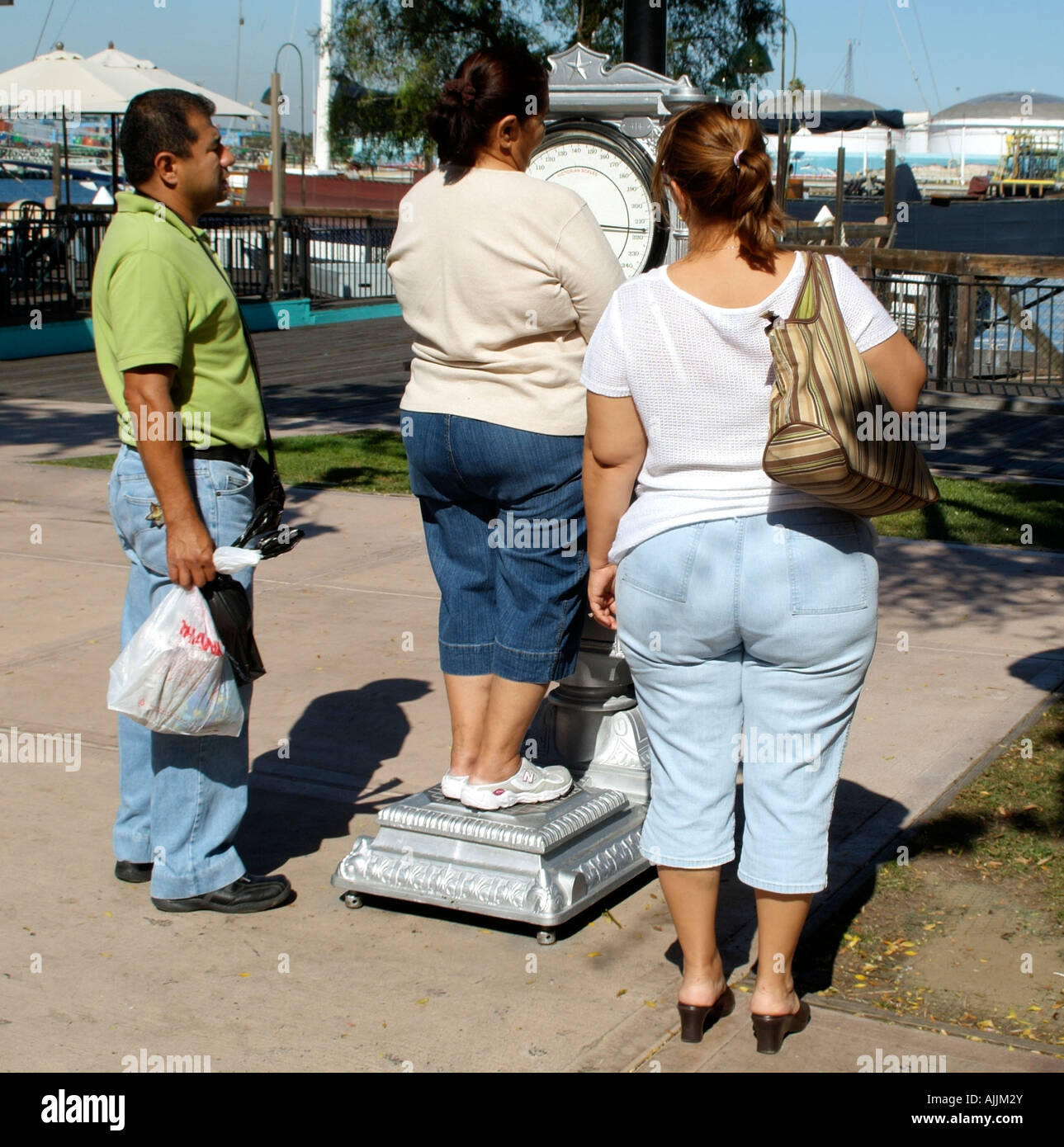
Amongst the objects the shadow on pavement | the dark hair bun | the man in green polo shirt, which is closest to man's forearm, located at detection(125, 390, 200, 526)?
the man in green polo shirt

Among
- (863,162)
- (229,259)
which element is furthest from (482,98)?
(863,162)

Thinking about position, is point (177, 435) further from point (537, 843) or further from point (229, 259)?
point (229, 259)

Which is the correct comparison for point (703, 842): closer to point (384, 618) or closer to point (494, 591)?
point (494, 591)

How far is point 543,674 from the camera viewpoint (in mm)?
3418

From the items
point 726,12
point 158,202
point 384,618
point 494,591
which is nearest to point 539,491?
point 494,591

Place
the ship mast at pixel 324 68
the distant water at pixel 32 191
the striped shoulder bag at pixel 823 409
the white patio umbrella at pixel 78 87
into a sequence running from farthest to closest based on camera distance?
the distant water at pixel 32 191, the ship mast at pixel 324 68, the white patio umbrella at pixel 78 87, the striped shoulder bag at pixel 823 409

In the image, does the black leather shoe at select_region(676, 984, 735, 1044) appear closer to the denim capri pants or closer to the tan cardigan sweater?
the denim capri pants

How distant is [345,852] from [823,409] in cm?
206

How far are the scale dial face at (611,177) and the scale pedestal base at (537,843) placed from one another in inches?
44.2

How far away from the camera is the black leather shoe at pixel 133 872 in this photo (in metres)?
3.72

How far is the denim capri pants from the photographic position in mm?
3244

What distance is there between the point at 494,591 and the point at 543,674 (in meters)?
0.25

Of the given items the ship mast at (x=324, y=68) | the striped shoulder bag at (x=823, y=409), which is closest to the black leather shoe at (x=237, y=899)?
the striped shoulder bag at (x=823, y=409)

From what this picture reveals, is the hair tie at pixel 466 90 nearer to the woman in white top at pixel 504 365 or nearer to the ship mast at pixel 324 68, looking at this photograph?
the woman in white top at pixel 504 365
